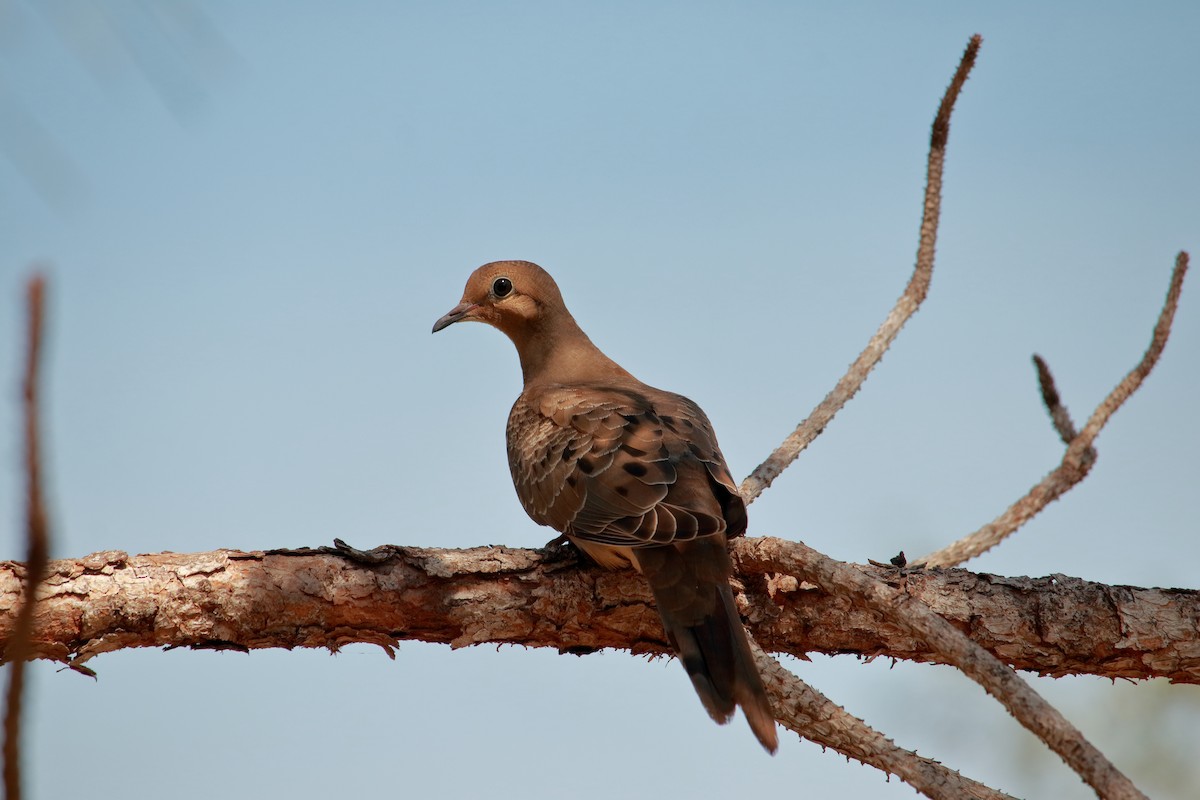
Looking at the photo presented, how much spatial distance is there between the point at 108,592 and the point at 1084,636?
10.1 feet

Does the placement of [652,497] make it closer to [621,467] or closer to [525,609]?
[621,467]

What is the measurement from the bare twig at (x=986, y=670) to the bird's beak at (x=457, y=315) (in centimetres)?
272

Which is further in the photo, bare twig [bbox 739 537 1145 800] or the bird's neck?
the bird's neck

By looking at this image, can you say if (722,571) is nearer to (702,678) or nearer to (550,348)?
(702,678)

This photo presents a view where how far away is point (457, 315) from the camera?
5656mm

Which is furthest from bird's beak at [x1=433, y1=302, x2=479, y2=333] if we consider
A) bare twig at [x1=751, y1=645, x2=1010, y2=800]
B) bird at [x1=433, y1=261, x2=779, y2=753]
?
bare twig at [x1=751, y1=645, x2=1010, y2=800]

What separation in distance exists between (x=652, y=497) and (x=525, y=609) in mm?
550

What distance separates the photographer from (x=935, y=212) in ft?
15.3

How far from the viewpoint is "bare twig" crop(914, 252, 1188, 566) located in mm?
4531

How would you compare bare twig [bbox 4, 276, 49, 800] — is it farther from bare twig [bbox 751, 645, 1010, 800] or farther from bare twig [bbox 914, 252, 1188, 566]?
bare twig [bbox 914, 252, 1188, 566]

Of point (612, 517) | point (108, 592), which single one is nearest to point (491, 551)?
point (612, 517)

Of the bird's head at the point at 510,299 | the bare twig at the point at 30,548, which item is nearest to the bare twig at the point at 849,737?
the bare twig at the point at 30,548

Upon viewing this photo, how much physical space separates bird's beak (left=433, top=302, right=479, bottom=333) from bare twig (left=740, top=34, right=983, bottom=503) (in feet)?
6.02

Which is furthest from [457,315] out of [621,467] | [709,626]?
[709,626]
